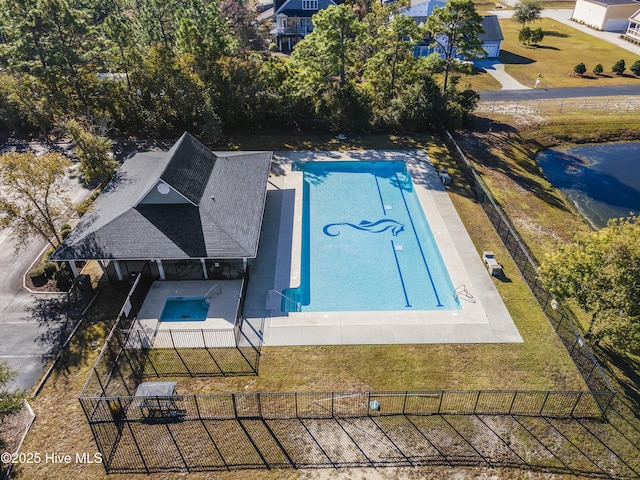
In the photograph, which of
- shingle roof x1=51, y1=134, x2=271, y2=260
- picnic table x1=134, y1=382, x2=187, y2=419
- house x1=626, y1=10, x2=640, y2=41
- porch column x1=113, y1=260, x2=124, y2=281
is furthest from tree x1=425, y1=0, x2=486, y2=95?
house x1=626, y1=10, x2=640, y2=41

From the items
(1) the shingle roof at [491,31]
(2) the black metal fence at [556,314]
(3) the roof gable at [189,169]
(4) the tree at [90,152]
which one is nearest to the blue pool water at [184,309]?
(3) the roof gable at [189,169]

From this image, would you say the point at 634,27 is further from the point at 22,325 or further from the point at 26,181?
the point at 22,325

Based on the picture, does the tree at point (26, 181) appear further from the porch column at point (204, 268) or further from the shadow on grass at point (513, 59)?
the shadow on grass at point (513, 59)

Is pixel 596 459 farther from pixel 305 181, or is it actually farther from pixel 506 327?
pixel 305 181

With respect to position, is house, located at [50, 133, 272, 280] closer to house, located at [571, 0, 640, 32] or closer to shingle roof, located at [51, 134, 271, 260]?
shingle roof, located at [51, 134, 271, 260]

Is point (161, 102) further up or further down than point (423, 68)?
further down

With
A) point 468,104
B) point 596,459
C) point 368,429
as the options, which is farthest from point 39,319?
point 468,104
